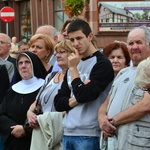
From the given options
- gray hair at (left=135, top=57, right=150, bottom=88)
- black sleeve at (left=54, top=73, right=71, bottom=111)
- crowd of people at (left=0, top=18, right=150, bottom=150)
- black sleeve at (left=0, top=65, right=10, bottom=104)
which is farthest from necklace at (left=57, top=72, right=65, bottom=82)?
gray hair at (left=135, top=57, right=150, bottom=88)

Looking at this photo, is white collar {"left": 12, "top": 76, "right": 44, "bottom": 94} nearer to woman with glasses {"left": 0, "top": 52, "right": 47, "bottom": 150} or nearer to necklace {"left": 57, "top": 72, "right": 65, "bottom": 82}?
woman with glasses {"left": 0, "top": 52, "right": 47, "bottom": 150}

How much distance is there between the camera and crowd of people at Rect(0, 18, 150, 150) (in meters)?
4.60

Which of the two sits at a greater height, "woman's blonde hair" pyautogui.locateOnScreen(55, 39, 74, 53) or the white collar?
"woman's blonde hair" pyautogui.locateOnScreen(55, 39, 74, 53)

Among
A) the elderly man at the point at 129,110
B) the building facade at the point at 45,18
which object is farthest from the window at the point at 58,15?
the elderly man at the point at 129,110

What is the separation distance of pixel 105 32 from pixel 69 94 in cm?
Result: 1654

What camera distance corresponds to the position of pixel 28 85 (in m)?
6.55

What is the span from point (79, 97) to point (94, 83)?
0.20 m

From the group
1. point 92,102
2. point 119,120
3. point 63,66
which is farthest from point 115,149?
point 63,66

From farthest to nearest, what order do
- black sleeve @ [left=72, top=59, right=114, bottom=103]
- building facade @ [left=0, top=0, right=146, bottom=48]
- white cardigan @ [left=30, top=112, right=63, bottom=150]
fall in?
building facade @ [left=0, top=0, right=146, bottom=48] → white cardigan @ [left=30, top=112, right=63, bottom=150] → black sleeve @ [left=72, top=59, right=114, bottom=103]

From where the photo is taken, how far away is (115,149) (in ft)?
15.7

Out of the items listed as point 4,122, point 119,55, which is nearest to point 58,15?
point 4,122

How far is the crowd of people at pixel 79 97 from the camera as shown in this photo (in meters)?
4.60

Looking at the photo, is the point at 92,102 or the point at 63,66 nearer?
the point at 92,102

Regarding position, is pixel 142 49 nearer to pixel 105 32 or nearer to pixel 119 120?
pixel 119 120
